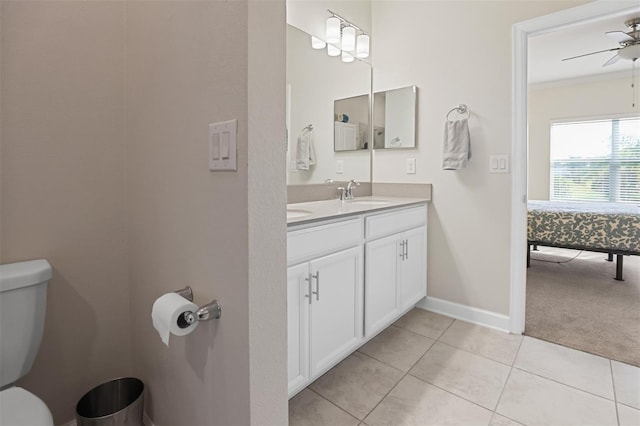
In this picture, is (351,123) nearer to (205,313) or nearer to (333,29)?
(333,29)

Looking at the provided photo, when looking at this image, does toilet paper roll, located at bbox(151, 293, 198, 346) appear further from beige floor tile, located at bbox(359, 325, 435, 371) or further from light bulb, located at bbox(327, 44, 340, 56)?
light bulb, located at bbox(327, 44, 340, 56)

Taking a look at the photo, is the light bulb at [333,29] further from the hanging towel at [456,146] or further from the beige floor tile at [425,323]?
the beige floor tile at [425,323]

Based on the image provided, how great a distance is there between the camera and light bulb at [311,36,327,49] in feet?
7.74

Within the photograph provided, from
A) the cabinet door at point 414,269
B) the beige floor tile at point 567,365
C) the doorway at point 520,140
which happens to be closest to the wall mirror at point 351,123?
the cabinet door at point 414,269

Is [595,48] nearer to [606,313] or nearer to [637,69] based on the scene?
[637,69]

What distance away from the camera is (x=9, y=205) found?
43.9 inches

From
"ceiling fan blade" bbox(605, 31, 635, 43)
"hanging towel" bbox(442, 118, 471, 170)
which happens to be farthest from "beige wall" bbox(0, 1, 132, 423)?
"ceiling fan blade" bbox(605, 31, 635, 43)

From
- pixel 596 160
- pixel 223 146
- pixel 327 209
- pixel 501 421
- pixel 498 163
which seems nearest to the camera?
pixel 223 146

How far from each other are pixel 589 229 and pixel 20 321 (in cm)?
427

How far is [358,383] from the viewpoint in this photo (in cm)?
175

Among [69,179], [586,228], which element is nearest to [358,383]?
[69,179]

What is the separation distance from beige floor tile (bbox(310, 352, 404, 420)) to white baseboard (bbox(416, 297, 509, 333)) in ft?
2.97

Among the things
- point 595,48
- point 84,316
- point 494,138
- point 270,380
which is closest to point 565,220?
point 494,138

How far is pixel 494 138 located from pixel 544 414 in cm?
160
